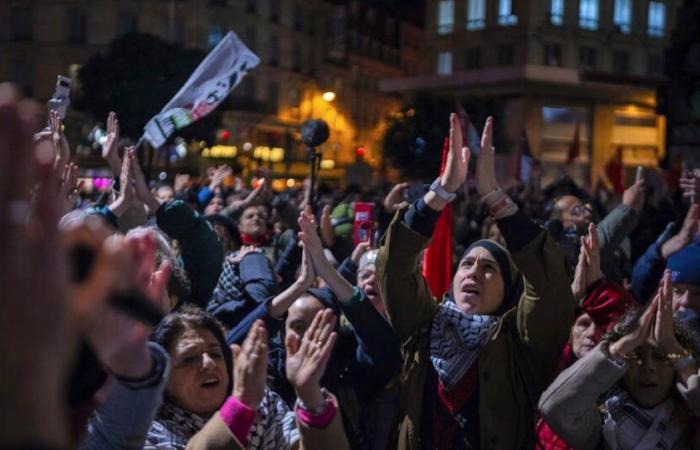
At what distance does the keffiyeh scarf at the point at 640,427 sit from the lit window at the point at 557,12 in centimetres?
5193

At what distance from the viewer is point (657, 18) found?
56938 mm

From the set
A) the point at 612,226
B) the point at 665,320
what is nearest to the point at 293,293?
the point at 665,320

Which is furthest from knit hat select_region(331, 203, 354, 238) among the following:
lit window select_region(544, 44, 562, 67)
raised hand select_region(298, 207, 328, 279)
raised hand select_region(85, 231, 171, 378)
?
lit window select_region(544, 44, 562, 67)

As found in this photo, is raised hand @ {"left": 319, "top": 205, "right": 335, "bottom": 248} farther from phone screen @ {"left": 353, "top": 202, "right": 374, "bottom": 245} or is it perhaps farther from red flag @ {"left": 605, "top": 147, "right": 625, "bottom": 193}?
red flag @ {"left": 605, "top": 147, "right": 625, "bottom": 193}

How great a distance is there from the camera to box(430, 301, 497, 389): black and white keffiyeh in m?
3.61

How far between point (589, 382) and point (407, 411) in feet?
2.71

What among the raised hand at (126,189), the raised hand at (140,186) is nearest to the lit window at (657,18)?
the raised hand at (140,186)

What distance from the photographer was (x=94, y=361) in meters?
2.67

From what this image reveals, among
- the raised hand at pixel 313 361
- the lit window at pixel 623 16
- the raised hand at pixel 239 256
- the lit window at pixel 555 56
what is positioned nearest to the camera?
the raised hand at pixel 313 361

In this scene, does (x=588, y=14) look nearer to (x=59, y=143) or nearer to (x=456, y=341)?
(x=59, y=143)

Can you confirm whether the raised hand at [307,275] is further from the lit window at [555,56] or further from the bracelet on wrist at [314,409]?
the lit window at [555,56]

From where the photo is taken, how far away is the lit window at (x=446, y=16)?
56.9 m

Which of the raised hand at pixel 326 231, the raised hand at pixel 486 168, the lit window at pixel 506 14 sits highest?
the lit window at pixel 506 14

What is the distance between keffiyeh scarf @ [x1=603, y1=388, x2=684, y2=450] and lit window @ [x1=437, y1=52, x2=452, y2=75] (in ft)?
178
